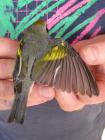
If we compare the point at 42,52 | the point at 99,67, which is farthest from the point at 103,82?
the point at 42,52

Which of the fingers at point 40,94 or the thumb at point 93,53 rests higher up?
the thumb at point 93,53

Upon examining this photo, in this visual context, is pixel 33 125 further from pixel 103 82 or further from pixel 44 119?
pixel 103 82

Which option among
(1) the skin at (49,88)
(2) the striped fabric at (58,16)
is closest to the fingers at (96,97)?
(1) the skin at (49,88)

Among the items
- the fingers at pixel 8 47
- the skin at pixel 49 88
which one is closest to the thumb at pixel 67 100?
the skin at pixel 49 88

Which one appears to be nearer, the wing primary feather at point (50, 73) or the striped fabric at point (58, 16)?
the wing primary feather at point (50, 73)

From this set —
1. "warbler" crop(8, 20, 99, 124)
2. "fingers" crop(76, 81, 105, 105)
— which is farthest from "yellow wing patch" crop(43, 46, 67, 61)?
"fingers" crop(76, 81, 105, 105)

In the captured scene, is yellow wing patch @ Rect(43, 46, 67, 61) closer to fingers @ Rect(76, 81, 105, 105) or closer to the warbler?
the warbler

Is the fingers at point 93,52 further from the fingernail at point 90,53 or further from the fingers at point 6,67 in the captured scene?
the fingers at point 6,67

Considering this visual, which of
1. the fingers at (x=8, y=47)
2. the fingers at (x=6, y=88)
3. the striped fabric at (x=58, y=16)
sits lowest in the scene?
the fingers at (x=6, y=88)
